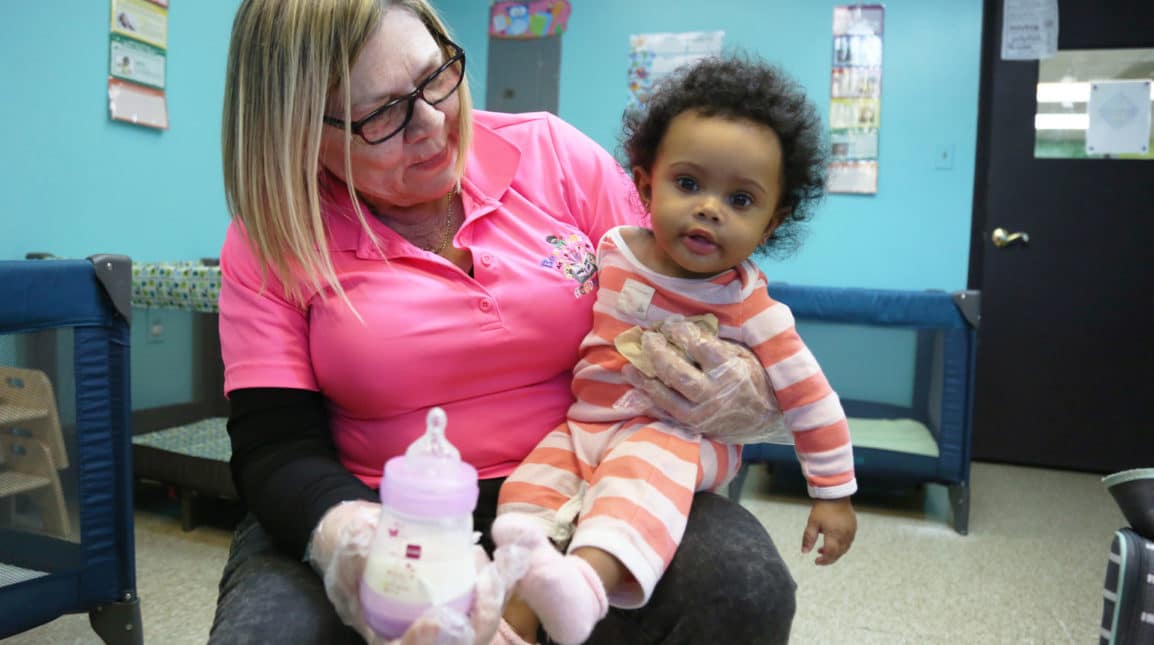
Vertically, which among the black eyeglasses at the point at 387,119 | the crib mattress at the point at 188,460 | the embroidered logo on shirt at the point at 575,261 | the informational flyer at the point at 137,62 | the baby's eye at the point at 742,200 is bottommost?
the crib mattress at the point at 188,460

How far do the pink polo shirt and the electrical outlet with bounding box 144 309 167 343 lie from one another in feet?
5.59

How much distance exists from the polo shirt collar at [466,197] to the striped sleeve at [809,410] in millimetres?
392

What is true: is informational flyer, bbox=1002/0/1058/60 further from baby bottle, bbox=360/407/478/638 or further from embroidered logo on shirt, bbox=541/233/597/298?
baby bottle, bbox=360/407/478/638

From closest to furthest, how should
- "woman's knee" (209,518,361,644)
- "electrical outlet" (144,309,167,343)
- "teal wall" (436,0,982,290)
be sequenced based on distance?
"woman's knee" (209,518,361,644)
"electrical outlet" (144,309,167,343)
"teal wall" (436,0,982,290)

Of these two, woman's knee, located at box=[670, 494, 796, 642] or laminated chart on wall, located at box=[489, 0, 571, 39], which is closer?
woman's knee, located at box=[670, 494, 796, 642]

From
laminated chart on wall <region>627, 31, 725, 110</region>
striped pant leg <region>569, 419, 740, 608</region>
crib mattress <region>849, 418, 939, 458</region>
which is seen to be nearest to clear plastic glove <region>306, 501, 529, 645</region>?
striped pant leg <region>569, 419, 740, 608</region>

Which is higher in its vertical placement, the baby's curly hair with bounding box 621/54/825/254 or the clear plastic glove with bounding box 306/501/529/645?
the baby's curly hair with bounding box 621/54/825/254

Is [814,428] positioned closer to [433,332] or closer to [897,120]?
[433,332]

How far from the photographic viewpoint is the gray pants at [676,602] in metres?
0.77

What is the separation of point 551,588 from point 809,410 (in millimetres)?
428

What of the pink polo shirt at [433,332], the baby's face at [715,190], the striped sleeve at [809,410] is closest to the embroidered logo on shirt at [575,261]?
the pink polo shirt at [433,332]

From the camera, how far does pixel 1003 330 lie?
3.49 metres

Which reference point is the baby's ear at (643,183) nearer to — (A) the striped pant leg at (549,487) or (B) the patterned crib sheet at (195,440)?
(A) the striped pant leg at (549,487)

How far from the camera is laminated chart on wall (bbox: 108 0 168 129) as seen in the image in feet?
8.43
